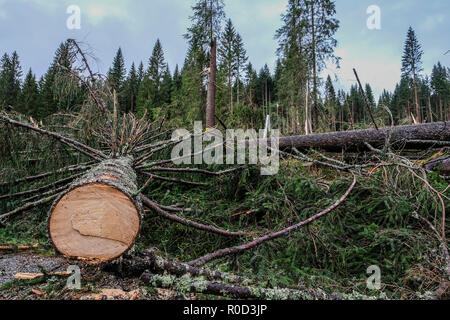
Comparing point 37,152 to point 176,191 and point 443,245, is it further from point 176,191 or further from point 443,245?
point 443,245

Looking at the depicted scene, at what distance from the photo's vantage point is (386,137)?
2.98 metres

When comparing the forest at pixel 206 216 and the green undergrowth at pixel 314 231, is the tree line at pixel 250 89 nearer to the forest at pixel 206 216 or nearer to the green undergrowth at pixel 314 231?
the forest at pixel 206 216

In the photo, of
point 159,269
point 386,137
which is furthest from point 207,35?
point 159,269

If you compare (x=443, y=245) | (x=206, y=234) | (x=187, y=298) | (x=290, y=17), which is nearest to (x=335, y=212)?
(x=443, y=245)

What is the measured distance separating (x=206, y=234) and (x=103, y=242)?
1243 mm

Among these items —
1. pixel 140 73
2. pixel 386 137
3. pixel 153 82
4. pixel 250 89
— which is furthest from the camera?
pixel 140 73

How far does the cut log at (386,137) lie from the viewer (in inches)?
131

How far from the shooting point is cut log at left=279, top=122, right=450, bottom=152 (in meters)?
3.32
